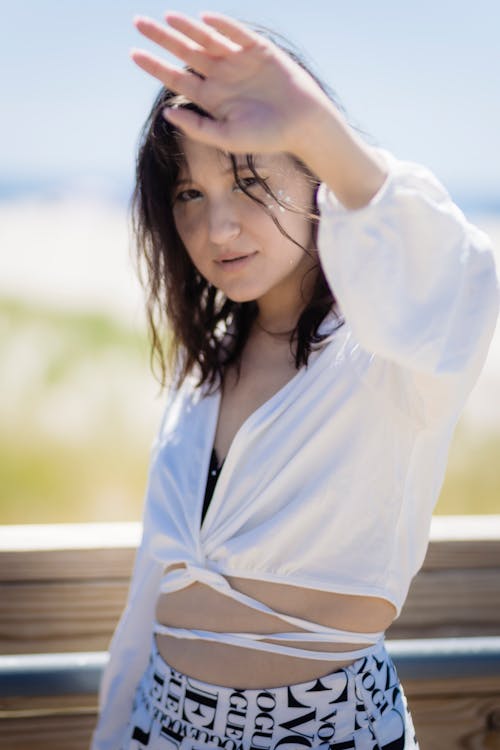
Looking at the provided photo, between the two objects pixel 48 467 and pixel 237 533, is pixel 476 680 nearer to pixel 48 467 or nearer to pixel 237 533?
pixel 237 533

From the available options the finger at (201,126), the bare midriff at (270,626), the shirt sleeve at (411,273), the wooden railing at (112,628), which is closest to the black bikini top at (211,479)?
the bare midriff at (270,626)

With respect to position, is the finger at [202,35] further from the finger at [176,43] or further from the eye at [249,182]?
the eye at [249,182]

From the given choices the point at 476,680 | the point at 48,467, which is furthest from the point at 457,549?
the point at 48,467

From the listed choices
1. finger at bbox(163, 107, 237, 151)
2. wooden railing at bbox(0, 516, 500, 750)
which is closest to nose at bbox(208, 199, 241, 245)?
finger at bbox(163, 107, 237, 151)

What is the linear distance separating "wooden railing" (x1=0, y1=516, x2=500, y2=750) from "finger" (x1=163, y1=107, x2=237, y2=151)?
2.62ft

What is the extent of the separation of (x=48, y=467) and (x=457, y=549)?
358 centimetres

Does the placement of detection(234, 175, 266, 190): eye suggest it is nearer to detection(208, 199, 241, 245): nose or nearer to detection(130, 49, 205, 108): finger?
detection(208, 199, 241, 245): nose

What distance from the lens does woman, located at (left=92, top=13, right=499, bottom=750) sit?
2.74ft

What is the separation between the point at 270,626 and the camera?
3.69 feet

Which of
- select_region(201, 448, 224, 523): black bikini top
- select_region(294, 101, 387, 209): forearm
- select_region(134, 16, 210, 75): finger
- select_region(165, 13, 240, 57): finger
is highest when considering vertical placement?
select_region(165, 13, 240, 57): finger

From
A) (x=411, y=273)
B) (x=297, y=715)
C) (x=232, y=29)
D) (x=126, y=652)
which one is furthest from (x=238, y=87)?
(x=126, y=652)

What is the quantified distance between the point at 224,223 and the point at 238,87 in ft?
1.12

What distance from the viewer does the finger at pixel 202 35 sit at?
831 mm

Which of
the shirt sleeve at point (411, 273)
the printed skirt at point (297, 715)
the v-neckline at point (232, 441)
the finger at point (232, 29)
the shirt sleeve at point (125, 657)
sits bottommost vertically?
the shirt sleeve at point (125, 657)
